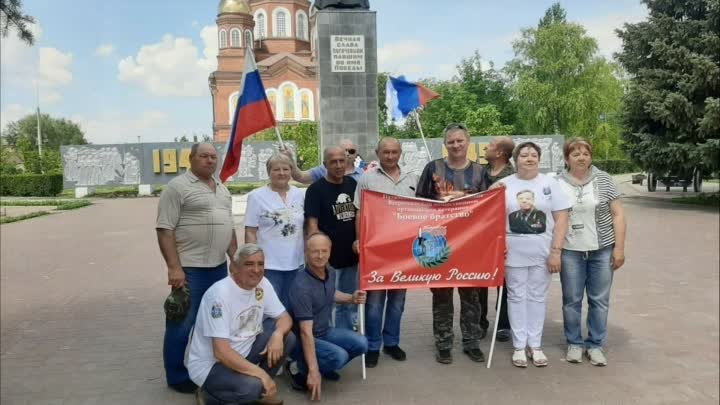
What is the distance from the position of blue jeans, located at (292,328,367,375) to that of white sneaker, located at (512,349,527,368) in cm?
121

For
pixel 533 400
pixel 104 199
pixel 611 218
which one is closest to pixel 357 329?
pixel 533 400

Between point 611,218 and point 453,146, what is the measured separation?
1.31m

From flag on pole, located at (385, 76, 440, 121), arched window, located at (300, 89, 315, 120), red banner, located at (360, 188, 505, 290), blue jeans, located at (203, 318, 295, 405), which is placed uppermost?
arched window, located at (300, 89, 315, 120)

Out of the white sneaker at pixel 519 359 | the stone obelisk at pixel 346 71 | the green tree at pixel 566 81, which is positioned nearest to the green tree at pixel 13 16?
the white sneaker at pixel 519 359

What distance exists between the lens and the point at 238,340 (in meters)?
3.51

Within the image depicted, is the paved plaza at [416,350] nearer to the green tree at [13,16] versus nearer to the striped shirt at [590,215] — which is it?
the striped shirt at [590,215]

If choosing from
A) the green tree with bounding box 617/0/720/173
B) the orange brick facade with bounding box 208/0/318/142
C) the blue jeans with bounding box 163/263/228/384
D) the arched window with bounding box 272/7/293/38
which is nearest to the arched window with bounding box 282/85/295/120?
the orange brick facade with bounding box 208/0/318/142

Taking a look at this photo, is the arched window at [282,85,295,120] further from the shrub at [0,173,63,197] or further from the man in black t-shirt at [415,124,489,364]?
the man in black t-shirt at [415,124,489,364]

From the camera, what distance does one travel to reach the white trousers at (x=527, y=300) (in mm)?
4355

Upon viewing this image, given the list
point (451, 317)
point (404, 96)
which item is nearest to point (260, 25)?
point (404, 96)

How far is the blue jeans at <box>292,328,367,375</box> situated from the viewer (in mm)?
3850

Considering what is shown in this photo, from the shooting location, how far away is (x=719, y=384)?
3438 mm

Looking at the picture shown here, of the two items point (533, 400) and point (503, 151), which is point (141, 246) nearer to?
point (503, 151)

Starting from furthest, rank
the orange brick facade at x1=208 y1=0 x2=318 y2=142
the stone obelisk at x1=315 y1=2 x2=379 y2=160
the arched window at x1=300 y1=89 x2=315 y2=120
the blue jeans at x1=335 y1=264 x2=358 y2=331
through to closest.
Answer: the arched window at x1=300 y1=89 x2=315 y2=120
the orange brick facade at x1=208 y1=0 x2=318 y2=142
the stone obelisk at x1=315 y1=2 x2=379 y2=160
the blue jeans at x1=335 y1=264 x2=358 y2=331
